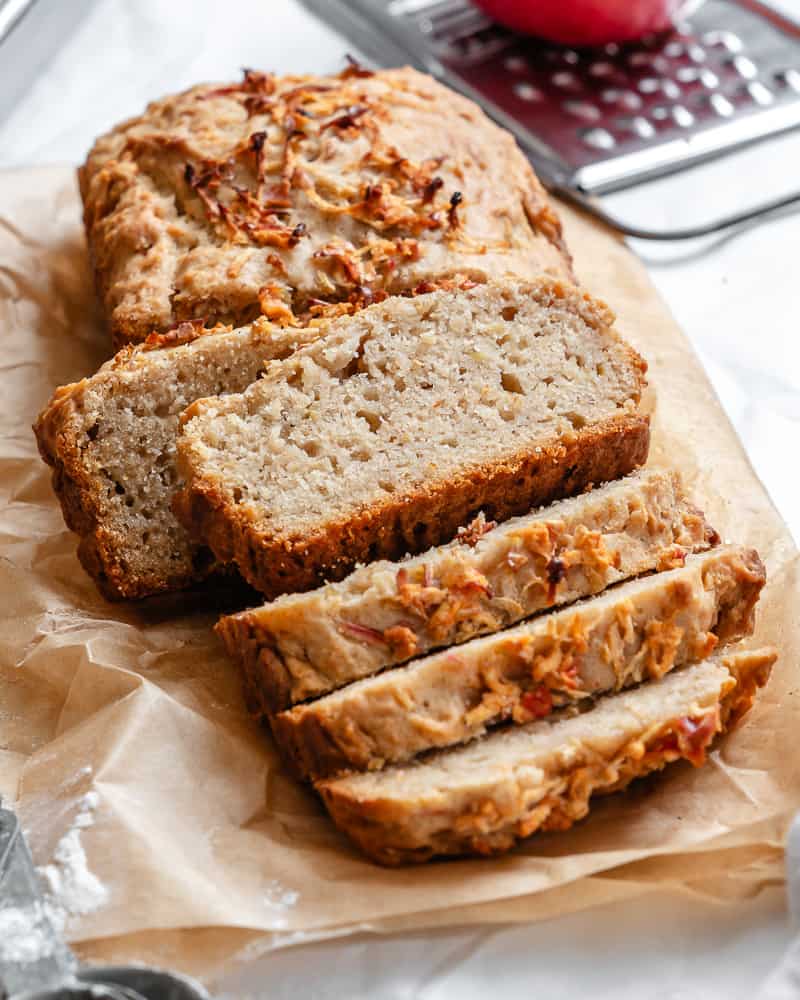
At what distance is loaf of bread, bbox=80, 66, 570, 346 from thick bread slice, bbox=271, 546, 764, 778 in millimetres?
1140

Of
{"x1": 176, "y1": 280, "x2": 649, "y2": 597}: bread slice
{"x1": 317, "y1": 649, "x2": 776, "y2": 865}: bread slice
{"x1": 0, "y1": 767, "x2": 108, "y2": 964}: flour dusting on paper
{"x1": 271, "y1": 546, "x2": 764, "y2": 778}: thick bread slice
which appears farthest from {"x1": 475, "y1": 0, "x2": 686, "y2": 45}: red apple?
{"x1": 0, "y1": 767, "x2": 108, "y2": 964}: flour dusting on paper

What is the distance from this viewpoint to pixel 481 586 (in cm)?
310

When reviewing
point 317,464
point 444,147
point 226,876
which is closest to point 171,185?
point 444,147

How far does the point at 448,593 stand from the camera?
3.09m

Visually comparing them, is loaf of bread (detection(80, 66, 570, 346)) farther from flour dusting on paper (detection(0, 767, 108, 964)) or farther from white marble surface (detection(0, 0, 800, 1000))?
flour dusting on paper (detection(0, 767, 108, 964))

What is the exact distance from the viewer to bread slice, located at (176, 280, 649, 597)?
3307 mm

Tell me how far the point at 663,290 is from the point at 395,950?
9.51 feet

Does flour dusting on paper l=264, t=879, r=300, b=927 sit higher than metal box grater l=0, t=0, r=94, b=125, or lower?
lower

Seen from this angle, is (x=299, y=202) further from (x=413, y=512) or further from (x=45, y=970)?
(x=45, y=970)

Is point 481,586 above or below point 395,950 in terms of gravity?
above

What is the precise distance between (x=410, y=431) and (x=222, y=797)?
Answer: 102cm

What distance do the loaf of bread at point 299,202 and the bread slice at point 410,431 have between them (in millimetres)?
230

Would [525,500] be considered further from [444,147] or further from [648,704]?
[444,147]

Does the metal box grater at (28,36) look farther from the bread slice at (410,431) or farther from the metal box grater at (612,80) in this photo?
the bread slice at (410,431)
